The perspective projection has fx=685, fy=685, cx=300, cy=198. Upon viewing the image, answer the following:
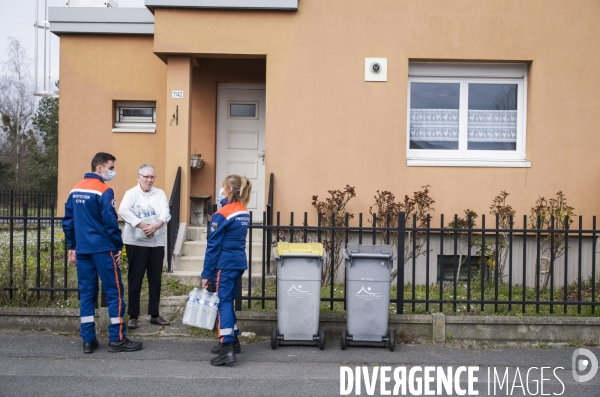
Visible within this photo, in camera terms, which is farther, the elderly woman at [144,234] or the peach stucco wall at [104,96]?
the peach stucco wall at [104,96]

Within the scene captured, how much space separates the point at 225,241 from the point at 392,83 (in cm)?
476

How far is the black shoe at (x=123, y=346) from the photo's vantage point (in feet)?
21.0

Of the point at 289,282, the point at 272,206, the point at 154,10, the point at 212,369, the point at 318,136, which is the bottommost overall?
the point at 212,369

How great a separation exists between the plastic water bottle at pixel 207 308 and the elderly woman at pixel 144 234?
108 centimetres

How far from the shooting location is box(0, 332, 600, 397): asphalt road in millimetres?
5480

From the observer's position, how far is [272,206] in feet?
31.7

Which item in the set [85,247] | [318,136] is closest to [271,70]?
[318,136]

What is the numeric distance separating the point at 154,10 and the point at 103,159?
165 inches

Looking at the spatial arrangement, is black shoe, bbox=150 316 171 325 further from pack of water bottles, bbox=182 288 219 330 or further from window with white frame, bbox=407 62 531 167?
window with white frame, bbox=407 62 531 167

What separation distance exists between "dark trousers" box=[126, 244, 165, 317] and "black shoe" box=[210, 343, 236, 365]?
145 centimetres

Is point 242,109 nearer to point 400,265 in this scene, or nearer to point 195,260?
point 195,260

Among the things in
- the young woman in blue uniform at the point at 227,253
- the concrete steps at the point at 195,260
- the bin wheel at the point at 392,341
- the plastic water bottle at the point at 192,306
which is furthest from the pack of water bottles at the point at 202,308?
the concrete steps at the point at 195,260

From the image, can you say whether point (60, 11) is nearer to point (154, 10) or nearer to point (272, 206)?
point (154, 10)

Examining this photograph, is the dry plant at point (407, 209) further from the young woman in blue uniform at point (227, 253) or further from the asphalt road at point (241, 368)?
the young woman in blue uniform at point (227, 253)
